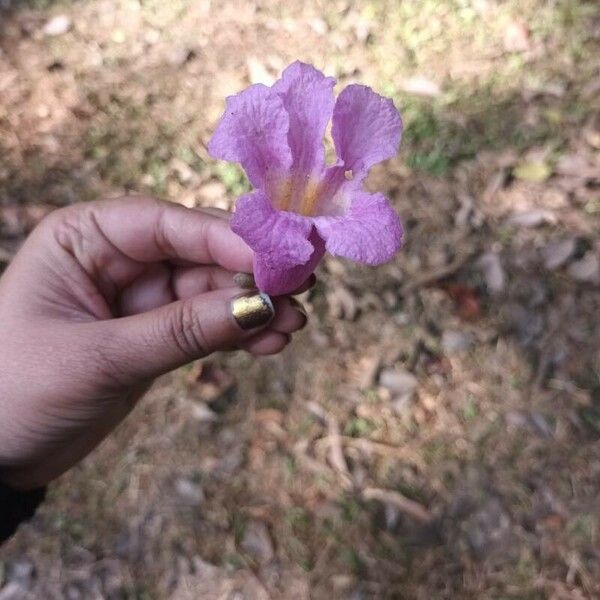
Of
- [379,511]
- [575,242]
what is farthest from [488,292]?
[379,511]

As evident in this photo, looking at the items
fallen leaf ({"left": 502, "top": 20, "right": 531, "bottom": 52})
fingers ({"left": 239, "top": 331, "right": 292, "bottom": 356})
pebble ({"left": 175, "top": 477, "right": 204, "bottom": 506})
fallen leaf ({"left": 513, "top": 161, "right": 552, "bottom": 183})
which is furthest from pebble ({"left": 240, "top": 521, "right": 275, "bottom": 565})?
fallen leaf ({"left": 502, "top": 20, "right": 531, "bottom": 52})

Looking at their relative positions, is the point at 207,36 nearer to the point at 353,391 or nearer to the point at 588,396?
the point at 353,391

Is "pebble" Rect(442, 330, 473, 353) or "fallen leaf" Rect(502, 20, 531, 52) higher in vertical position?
"fallen leaf" Rect(502, 20, 531, 52)

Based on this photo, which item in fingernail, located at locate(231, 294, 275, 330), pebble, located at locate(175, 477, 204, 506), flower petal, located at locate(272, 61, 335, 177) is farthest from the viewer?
pebble, located at locate(175, 477, 204, 506)

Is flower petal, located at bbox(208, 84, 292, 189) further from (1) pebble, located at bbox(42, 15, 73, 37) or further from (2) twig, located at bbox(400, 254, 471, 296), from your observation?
(1) pebble, located at bbox(42, 15, 73, 37)

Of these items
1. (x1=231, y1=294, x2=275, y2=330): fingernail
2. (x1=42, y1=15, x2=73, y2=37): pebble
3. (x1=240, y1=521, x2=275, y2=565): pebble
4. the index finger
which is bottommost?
(x1=240, y1=521, x2=275, y2=565): pebble

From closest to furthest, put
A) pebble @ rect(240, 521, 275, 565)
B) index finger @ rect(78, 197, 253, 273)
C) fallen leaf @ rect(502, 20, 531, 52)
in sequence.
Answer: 1. index finger @ rect(78, 197, 253, 273)
2. pebble @ rect(240, 521, 275, 565)
3. fallen leaf @ rect(502, 20, 531, 52)

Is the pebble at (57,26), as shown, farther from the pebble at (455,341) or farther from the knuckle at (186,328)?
the knuckle at (186,328)

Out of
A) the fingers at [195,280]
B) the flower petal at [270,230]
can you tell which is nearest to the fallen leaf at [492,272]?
the fingers at [195,280]
